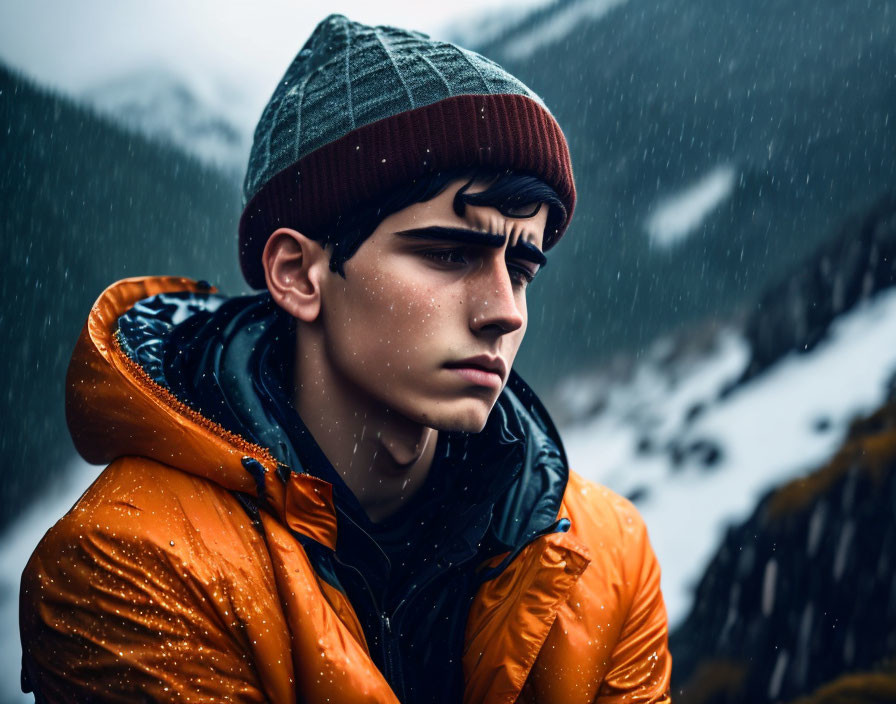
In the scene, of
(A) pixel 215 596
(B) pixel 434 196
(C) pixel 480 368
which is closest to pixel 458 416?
(C) pixel 480 368

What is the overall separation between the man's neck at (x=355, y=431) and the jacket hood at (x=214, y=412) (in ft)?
0.33

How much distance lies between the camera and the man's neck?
162 centimetres

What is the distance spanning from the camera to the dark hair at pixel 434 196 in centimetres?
149

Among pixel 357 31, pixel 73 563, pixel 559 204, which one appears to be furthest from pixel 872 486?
pixel 73 563

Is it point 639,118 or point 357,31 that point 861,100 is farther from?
point 357,31

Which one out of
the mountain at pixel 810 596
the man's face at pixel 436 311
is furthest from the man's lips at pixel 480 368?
the mountain at pixel 810 596

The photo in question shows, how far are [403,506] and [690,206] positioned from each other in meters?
2.30

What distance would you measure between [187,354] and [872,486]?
2.10 meters

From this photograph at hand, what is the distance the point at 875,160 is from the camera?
2980 mm

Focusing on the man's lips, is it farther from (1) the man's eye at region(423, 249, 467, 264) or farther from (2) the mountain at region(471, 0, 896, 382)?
(2) the mountain at region(471, 0, 896, 382)

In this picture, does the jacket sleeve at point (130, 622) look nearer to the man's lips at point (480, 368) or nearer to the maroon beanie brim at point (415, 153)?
the man's lips at point (480, 368)

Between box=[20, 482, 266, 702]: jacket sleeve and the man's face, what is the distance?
49cm

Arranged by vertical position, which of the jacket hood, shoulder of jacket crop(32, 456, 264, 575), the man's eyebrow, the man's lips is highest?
the man's eyebrow

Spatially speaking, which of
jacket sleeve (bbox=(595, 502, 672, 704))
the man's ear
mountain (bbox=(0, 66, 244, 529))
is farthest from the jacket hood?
mountain (bbox=(0, 66, 244, 529))
